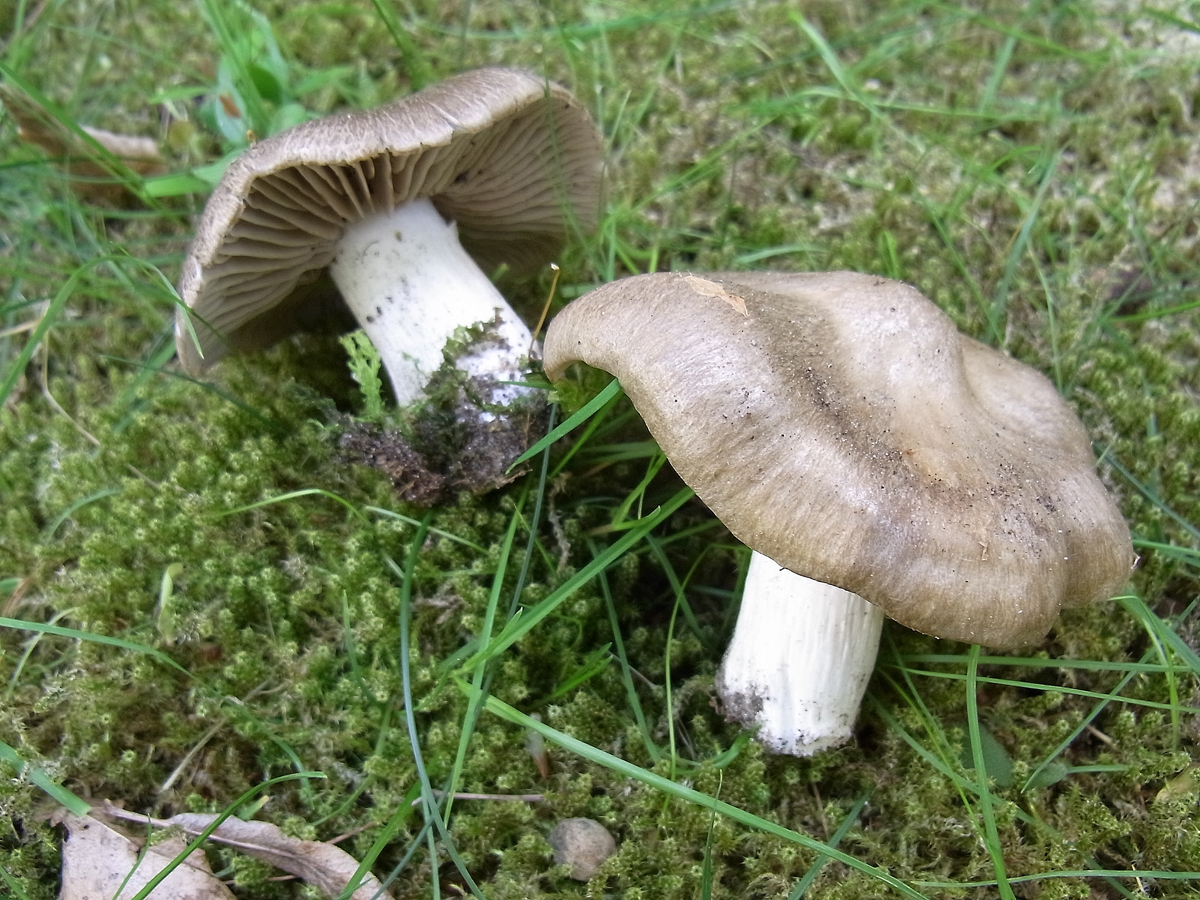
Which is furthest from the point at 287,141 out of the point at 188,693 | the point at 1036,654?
the point at 1036,654

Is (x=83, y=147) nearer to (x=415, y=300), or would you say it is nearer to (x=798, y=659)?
(x=415, y=300)

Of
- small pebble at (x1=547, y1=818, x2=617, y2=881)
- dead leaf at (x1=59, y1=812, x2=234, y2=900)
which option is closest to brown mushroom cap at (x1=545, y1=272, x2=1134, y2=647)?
small pebble at (x1=547, y1=818, x2=617, y2=881)

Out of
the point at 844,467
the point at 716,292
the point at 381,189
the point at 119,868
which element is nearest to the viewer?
the point at 844,467

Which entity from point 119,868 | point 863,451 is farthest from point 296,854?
point 863,451

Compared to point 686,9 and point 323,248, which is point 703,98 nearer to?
point 686,9

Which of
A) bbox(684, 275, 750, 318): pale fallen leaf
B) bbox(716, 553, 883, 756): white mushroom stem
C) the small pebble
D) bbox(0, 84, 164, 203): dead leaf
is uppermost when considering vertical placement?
bbox(0, 84, 164, 203): dead leaf

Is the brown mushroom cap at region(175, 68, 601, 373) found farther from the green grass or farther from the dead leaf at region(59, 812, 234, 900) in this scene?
the dead leaf at region(59, 812, 234, 900)
